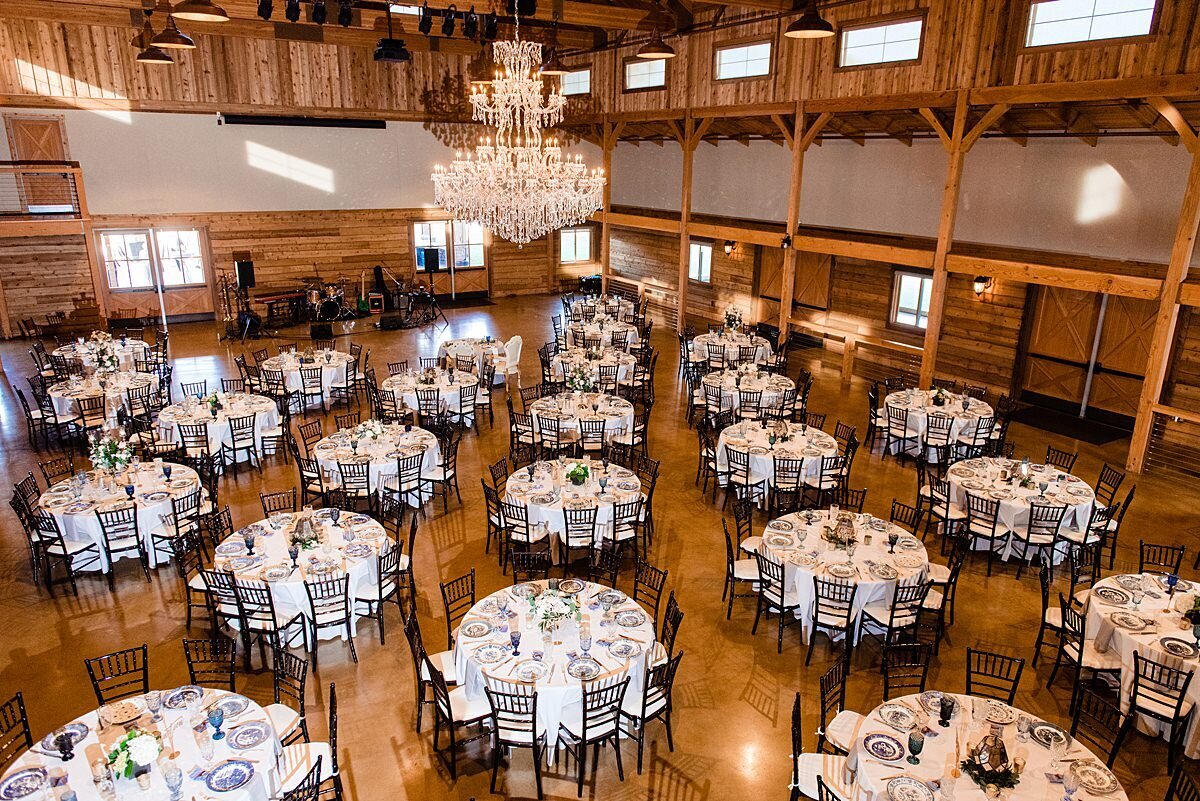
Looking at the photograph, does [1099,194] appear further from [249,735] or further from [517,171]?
[249,735]

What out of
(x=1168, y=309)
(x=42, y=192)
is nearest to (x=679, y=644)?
(x=1168, y=309)

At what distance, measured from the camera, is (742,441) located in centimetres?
1141

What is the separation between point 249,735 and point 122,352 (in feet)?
42.8

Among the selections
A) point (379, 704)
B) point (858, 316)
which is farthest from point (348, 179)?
point (379, 704)

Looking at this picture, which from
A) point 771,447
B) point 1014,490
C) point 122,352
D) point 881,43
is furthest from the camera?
point 122,352

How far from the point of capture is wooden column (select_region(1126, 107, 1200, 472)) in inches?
446

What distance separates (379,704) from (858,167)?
16.3 m

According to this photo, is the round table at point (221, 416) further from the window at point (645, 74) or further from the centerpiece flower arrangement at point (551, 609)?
the window at point (645, 74)

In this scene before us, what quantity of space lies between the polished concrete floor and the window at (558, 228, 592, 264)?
1631 cm

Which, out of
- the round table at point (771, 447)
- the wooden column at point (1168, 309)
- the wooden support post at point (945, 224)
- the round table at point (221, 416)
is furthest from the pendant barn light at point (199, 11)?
the wooden column at point (1168, 309)

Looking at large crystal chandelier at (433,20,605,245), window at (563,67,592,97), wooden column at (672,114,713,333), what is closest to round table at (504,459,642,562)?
large crystal chandelier at (433,20,605,245)

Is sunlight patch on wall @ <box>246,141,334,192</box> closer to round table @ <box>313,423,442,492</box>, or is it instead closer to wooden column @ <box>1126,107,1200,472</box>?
round table @ <box>313,423,442,492</box>

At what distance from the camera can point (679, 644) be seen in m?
8.36

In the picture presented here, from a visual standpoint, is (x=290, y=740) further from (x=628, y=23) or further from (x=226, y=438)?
(x=628, y=23)
